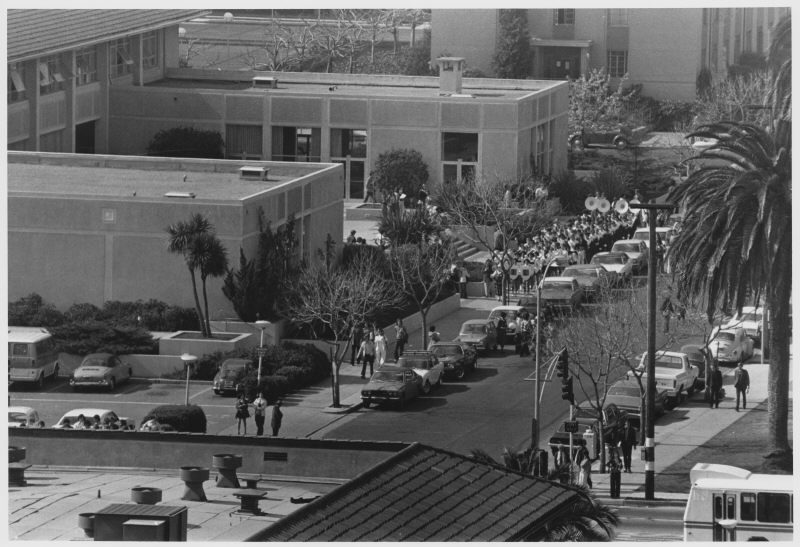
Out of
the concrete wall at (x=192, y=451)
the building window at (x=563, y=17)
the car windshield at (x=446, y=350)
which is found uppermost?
the building window at (x=563, y=17)

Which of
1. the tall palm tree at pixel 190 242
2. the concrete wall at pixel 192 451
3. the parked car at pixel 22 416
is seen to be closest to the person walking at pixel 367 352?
the tall palm tree at pixel 190 242

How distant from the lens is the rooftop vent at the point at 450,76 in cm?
10125

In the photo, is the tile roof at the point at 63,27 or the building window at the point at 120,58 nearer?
the tile roof at the point at 63,27

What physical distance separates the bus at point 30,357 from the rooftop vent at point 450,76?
45.1 metres

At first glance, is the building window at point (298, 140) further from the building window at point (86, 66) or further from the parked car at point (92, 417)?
the parked car at point (92, 417)

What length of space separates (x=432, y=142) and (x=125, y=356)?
38066 mm

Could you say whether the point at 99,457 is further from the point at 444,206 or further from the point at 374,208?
the point at 374,208

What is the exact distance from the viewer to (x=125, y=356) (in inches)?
2382

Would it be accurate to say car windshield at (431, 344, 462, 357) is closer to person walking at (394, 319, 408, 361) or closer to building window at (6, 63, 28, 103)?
person walking at (394, 319, 408, 361)

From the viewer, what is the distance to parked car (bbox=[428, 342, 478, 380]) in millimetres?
60812

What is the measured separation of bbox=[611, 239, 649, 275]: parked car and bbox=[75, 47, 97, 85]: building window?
29.9 m

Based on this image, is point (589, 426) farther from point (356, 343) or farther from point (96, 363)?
point (96, 363)

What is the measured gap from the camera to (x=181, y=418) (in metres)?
51.6

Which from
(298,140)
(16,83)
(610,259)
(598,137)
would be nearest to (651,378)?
(610,259)
